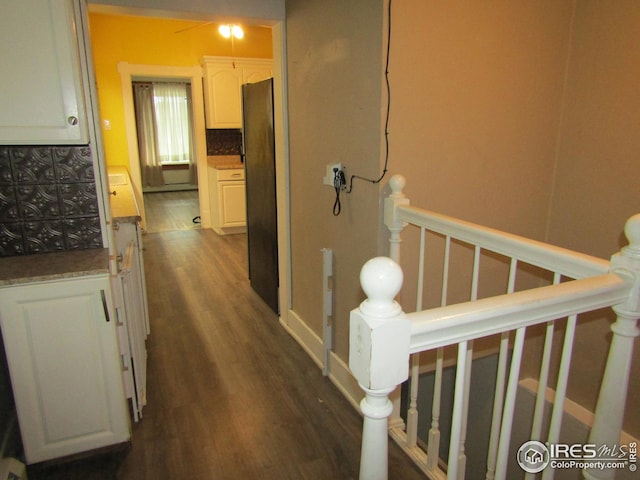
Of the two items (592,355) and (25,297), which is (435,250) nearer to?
(592,355)

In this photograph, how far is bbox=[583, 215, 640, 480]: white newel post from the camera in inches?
42.4

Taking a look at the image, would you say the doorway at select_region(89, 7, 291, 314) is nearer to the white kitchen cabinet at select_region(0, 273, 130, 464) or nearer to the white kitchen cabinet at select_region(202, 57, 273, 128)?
the white kitchen cabinet at select_region(202, 57, 273, 128)

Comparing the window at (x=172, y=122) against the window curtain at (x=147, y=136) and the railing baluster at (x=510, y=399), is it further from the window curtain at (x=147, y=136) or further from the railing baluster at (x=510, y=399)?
the railing baluster at (x=510, y=399)

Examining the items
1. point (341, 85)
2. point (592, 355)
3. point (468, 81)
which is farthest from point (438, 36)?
point (592, 355)

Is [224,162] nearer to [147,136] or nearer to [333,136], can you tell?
[333,136]

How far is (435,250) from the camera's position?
7.57ft

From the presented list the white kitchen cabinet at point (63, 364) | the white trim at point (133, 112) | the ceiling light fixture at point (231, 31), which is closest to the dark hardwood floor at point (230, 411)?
the white kitchen cabinet at point (63, 364)

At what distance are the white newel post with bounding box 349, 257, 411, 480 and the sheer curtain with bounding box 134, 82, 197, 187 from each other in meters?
9.93

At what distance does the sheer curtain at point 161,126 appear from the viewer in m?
9.62

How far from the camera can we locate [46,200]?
2131 mm

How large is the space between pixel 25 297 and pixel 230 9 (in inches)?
78.4

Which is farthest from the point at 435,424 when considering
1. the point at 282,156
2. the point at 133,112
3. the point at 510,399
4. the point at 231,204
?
the point at 133,112

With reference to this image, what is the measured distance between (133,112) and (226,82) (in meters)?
1.29

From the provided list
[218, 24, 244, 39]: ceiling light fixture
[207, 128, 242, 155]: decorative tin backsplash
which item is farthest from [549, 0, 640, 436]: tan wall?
[207, 128, 242, 155]: decorative tin backsplash
